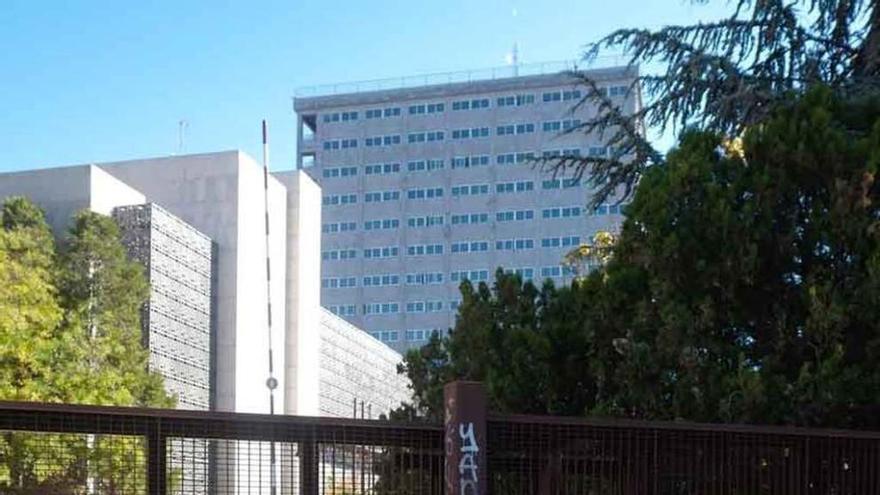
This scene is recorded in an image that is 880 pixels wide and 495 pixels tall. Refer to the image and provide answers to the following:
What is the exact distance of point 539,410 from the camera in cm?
862

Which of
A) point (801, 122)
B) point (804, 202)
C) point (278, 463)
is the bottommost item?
point (278, 463)

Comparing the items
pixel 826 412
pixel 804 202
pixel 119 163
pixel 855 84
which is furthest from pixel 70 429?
pixel 119 163

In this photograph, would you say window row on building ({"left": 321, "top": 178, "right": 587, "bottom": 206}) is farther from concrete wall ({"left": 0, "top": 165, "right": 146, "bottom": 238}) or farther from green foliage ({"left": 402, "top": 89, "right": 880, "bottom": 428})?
green foliage ({"left": 402, "top": 89, "right": 880, "bottom": 428})

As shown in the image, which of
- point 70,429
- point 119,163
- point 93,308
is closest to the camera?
point 70,429

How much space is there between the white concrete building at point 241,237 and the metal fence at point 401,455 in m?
27.7

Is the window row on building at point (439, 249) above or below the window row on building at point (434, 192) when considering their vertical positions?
below

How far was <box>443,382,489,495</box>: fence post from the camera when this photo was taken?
20.2 ft

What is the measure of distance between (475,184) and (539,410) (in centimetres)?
9464

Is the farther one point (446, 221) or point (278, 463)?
point (446, 221)

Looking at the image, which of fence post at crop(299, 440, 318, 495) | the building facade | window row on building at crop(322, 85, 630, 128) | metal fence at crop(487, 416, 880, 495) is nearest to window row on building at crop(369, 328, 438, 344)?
window row on building at crop(322, 85, 630, 128)

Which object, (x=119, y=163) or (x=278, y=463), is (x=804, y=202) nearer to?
(x=278, y=463)

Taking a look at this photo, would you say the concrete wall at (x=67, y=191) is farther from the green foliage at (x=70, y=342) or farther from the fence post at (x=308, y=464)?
the fence post at (x=308, y=464)

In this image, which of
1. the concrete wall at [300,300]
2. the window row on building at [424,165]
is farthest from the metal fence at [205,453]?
the window row on building at [424,165]

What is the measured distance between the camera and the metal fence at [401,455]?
590cm
